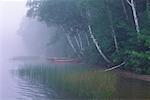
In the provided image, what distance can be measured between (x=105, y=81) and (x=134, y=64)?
5237 millimetres

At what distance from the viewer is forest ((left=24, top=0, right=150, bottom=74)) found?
65.5 feet

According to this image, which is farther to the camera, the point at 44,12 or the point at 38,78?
the point at 44,12

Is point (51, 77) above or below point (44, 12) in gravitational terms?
below

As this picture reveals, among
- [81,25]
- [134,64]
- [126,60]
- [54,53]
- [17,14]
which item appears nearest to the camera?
[134,64]

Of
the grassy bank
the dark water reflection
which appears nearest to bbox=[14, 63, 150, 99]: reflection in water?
the dark water reflection

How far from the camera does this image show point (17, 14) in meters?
61.7

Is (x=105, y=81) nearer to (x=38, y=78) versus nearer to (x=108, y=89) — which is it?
(x=108, y=89)

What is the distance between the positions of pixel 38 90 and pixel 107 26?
36.7ft

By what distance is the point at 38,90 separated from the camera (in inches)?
563

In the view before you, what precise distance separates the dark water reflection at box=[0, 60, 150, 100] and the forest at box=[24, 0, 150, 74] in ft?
13.0

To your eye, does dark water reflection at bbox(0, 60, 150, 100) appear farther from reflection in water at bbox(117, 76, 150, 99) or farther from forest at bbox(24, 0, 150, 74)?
forest at bbox(24, 0, 150, 74)

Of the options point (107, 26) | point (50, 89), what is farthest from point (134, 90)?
point (107, 26)

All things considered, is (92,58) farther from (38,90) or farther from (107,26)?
(38,90)

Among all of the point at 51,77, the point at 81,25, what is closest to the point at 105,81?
the point at 51,77
